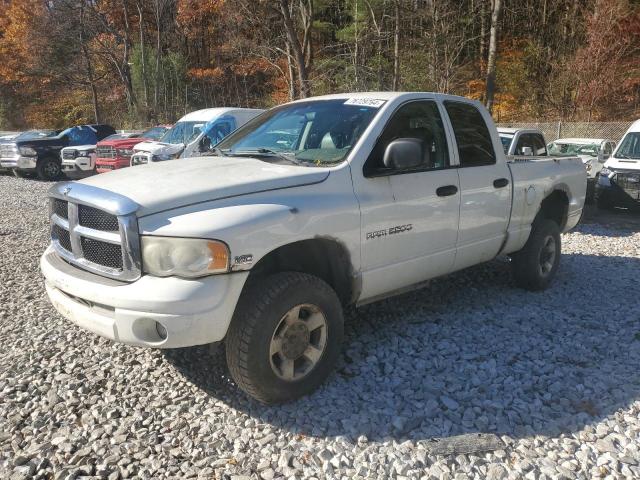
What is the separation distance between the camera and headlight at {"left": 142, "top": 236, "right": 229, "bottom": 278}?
9.36ft

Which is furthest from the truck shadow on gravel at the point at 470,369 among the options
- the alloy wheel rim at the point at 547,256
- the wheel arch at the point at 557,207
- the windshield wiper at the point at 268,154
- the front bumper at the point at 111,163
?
the front bumper at the point at 111,163

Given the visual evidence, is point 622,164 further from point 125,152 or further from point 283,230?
point 125,152

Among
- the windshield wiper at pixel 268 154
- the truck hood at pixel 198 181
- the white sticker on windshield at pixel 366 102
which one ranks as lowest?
the truck hood at pixel 198 181

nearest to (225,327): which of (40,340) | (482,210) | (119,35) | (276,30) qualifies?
(40,340)

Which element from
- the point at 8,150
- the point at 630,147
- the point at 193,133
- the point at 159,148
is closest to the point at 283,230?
the point at 159,148

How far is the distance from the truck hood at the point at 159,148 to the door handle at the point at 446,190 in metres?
8.50

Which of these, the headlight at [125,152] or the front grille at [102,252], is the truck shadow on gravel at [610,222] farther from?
the headlight at [125,152]

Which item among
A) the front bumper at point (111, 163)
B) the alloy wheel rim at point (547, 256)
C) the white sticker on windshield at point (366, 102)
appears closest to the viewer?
the white sticker on windshield at point (366, 102)

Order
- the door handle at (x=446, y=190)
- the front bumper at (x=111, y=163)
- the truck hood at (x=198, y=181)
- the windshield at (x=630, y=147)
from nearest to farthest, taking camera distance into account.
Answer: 1. the truck hood at (x=198, y=181)
2. the door handle at (x=446, y=190)
3. the windshield at (x=630, y=147)
4. the front bumper at (x=111, y=163)

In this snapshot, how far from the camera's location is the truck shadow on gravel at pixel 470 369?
321 cm

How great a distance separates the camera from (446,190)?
4.18 metres

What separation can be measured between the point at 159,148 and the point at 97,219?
9.18m

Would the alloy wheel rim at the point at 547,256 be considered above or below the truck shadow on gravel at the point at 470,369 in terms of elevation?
above

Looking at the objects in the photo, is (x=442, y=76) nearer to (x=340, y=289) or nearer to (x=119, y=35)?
(x=340, y=289)
